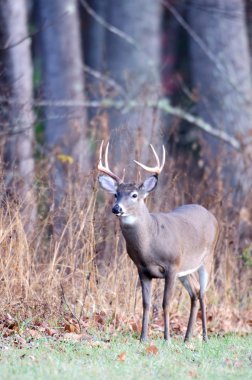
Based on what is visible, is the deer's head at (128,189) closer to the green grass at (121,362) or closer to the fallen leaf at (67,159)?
the green grass at (121,362)

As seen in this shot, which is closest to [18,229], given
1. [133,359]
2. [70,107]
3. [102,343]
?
[102,343]

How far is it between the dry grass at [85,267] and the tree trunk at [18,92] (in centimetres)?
98

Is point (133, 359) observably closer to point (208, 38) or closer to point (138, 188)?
point (138, 188)

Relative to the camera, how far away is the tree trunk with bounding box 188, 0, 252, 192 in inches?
766

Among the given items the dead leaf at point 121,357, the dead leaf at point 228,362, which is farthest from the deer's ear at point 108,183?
the dead leaf at point 228,362

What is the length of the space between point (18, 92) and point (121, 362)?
6.79 meters

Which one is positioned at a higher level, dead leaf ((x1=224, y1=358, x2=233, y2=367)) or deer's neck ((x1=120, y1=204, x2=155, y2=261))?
deer's neck ((x1=120, y1=204, x2=155, y2=261))

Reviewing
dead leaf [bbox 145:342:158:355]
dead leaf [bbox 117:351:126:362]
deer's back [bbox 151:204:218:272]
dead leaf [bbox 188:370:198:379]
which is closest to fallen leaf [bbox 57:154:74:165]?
deer's back [bbox 151:204:218:272]

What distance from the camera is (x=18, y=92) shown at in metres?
14.6

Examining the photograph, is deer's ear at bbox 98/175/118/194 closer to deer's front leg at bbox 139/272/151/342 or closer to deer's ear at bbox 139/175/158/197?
deer's ear at bbox 139/175/158/197

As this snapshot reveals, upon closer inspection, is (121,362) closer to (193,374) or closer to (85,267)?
(193,374)

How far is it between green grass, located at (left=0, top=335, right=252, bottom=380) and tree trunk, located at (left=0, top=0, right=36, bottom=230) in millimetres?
3206

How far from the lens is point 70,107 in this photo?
18438 millimetres

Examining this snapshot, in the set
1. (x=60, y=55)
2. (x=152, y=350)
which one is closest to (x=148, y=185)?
(x=152, y=350)
